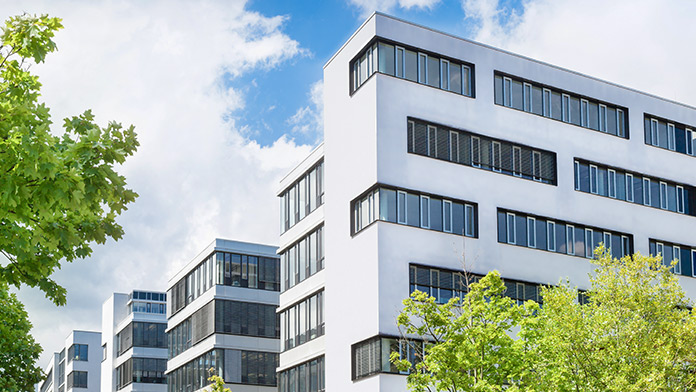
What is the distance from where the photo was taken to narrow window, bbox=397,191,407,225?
41.3 meters

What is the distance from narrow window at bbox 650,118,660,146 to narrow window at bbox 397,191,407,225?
17.9 m

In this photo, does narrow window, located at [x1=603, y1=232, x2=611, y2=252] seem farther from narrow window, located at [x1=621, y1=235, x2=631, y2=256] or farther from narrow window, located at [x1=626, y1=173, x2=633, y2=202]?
narrow window, located at [x1=626, y1=173, x2=633, y2=202]

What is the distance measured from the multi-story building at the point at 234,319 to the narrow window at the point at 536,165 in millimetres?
24774

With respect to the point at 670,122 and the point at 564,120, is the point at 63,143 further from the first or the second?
the point at 670,122

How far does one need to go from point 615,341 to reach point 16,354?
24.9m

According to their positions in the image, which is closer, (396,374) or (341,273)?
(396,374)

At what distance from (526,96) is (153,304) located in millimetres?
56706

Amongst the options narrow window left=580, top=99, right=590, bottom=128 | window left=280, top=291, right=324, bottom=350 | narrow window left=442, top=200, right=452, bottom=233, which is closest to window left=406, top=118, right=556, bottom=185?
narrow window left=442, top=200, right=452, bottom=233

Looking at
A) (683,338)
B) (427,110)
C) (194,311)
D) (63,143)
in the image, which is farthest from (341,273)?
(63,143)

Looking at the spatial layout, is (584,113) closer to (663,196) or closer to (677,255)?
(663,196)

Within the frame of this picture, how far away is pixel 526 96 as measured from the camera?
4731 centimetres

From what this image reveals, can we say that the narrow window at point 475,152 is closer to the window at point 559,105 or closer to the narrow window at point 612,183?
the window at point 559,105

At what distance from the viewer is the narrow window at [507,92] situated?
46.5 m

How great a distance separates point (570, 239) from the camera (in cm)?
4706
